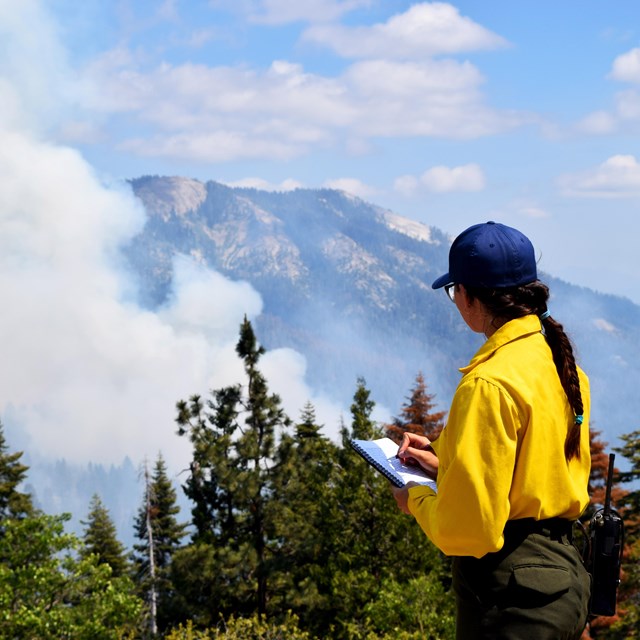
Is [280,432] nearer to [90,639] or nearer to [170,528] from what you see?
[90,639]

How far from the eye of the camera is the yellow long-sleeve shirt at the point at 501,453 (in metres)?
2.54

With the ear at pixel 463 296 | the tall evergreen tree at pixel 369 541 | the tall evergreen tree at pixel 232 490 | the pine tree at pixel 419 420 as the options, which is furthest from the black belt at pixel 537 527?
the pine tree at pixel 419 420

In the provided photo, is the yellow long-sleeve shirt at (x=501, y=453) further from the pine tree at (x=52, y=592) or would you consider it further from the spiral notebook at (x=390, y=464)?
the pine tree at (x=52, y=592)

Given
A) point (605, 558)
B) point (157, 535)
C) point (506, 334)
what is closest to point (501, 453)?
point (506, 334)

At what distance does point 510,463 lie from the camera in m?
2.56

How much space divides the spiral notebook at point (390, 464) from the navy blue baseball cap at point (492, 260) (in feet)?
2.46

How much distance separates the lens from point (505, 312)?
9.50 feet

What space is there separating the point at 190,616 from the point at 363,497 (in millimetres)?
10454

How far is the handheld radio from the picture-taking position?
2.98m

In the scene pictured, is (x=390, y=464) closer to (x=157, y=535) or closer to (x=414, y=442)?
(x=414, y=442)

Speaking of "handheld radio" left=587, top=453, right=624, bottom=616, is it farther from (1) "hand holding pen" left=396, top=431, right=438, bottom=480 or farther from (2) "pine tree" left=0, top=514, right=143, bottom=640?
(2) "pine tree" left=0, top=514, right=143, bottom=640

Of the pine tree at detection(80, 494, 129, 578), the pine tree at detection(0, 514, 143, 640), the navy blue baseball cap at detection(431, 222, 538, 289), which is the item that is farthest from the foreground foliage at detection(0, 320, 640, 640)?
the navy blue baseball cap at detection(431, 222, 538, 289)

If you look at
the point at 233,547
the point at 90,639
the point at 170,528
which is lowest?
the point at 90,639

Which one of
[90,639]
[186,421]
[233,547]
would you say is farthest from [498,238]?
[186,421]
